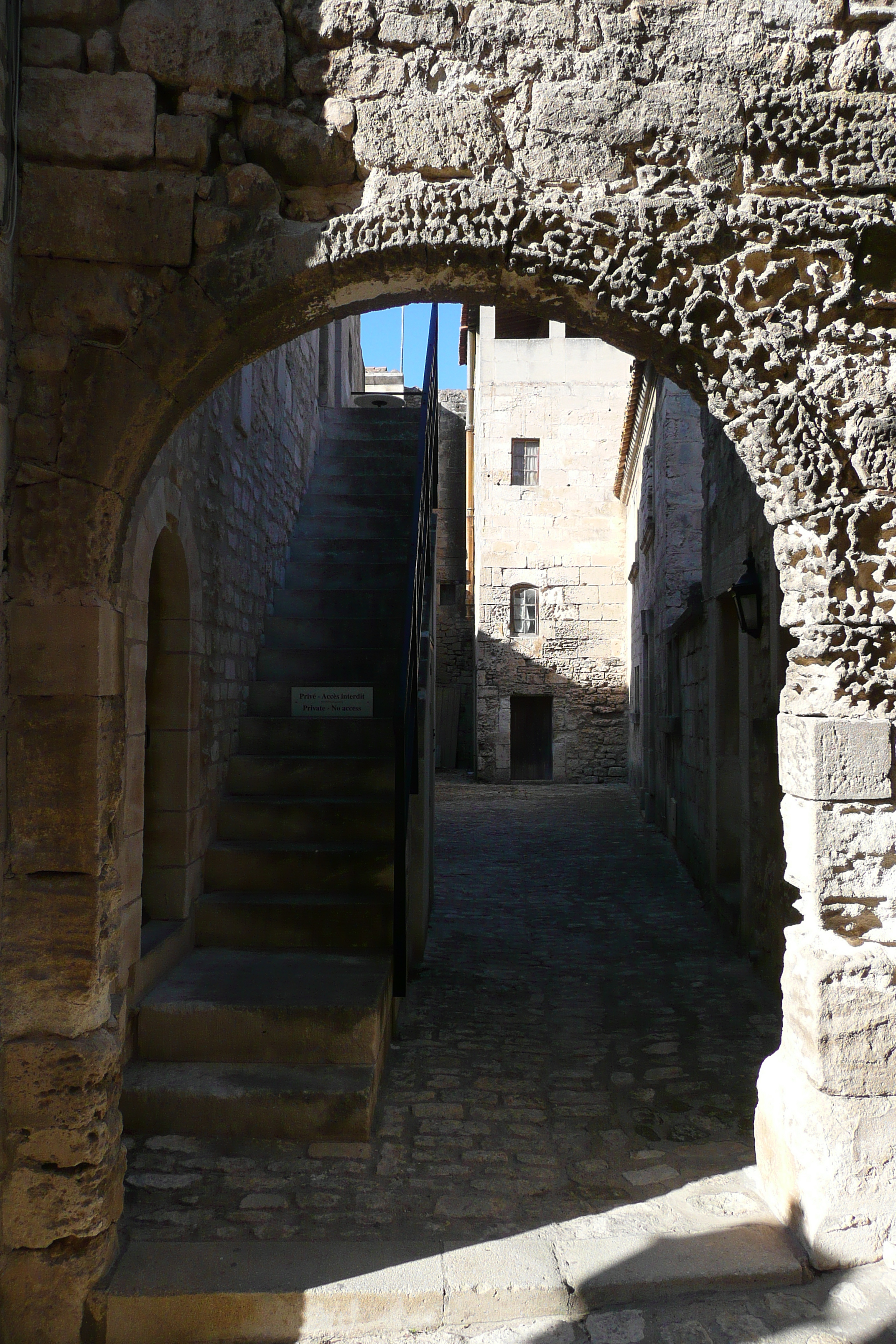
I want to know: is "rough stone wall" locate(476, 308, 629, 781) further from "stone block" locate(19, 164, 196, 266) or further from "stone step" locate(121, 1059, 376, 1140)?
"stone block" locate(19, 164, 196, 266)

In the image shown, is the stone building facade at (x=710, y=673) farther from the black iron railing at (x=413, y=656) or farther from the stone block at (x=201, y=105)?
the stone block at (x=201, y=105)

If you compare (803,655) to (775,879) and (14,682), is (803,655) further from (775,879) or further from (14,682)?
(775,879)

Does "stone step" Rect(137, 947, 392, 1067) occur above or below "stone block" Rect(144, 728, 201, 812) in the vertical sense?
below

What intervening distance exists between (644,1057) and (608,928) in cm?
228

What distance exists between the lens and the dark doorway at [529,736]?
17.2 meters

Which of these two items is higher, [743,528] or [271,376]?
[271,376]

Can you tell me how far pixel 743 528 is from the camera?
5.46 meters

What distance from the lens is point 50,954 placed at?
95.8 inches

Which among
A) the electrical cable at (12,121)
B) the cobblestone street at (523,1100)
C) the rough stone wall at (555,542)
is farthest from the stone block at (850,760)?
the rough stone wall at (555,542)

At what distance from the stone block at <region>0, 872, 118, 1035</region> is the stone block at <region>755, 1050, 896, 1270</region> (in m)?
1.98

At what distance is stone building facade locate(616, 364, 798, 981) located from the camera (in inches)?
194

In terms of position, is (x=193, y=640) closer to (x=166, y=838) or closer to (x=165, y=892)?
(x=166, y=838)

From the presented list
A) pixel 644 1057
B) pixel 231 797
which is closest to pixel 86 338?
pixel 231 797

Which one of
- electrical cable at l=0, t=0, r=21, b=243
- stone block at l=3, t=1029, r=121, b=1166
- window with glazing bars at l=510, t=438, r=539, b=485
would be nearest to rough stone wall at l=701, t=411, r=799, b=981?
stone block at l=3, t=1029, r=121, b=1166
